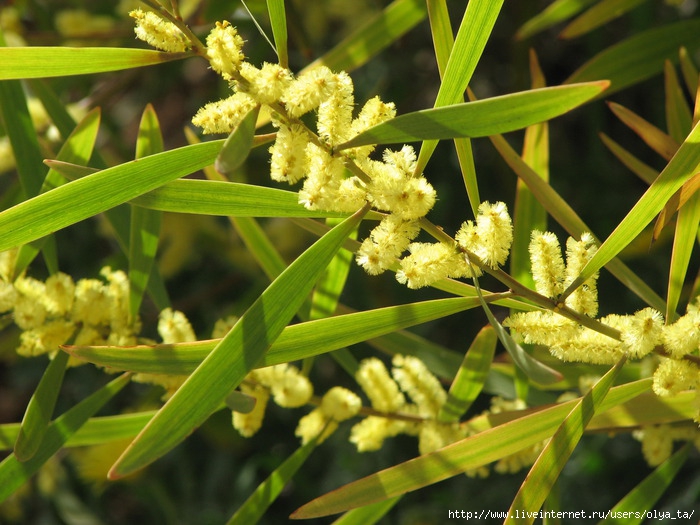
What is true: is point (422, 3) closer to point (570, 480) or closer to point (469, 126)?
point (469, 126)

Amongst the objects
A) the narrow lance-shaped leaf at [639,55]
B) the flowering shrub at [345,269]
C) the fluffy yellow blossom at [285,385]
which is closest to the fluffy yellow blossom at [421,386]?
the flowering shrub at [345,269]

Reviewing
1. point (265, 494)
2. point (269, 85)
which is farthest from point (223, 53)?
point (265, 494)

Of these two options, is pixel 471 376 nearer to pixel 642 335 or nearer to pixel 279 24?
pixel 642 335

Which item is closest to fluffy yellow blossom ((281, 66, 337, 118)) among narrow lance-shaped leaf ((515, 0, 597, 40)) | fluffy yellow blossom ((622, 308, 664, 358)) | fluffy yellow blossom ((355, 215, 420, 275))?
fluffy yellow blossom ((355, 215, 420, 275))

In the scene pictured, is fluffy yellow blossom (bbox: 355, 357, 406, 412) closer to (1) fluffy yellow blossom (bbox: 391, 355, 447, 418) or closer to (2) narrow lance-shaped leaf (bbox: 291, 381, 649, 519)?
(1) fluffy yellow blossom (bbox: 391, 355, 447, 418)

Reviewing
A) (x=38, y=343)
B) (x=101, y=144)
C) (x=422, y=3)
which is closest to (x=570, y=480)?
(x=422, y=3)
